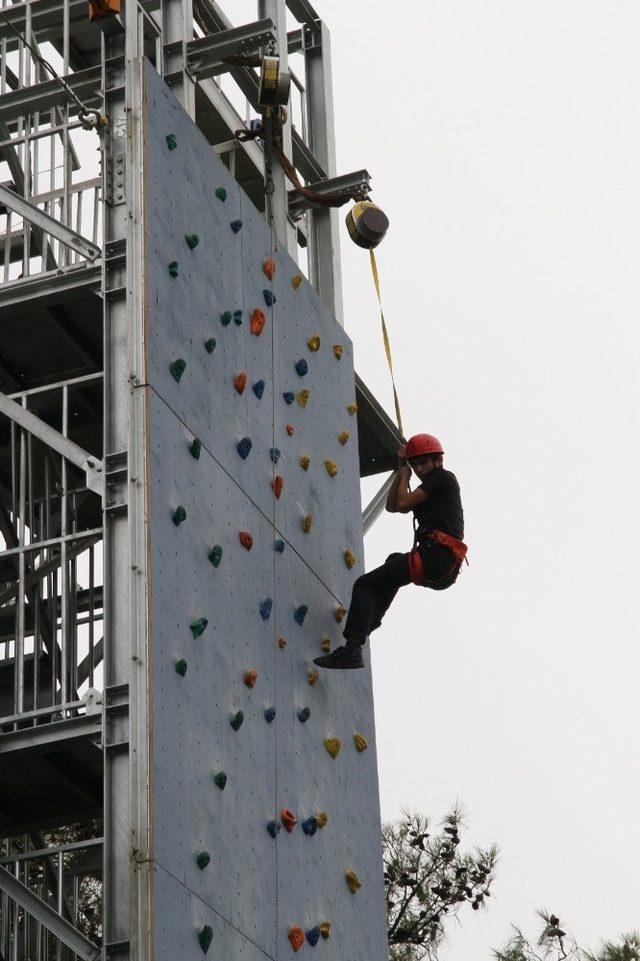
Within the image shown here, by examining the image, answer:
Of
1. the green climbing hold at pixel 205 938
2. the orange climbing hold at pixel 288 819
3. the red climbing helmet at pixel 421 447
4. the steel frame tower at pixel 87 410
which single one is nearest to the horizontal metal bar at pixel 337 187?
the steel frame tower at pixel 87 410

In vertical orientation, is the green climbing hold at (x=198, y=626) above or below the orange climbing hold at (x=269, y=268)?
below

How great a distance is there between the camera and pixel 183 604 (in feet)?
36.4

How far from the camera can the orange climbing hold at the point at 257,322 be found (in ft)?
42.8

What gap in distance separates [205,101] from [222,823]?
19.1 feet

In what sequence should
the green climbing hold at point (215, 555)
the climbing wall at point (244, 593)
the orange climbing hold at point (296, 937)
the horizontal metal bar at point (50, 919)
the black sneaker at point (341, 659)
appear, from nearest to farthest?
the horizontal metal bar at point (50, 919) → the climbing wall at point (244, 593) → the green climbing hold at point (215, 555) → the orange climbing hold at point (296, 937) → the black sneaker at point (341, 659)

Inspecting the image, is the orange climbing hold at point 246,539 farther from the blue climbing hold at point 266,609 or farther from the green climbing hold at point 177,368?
the green climbing hold at point 177,368

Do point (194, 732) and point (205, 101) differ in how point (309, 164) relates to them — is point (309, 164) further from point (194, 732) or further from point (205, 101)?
point (194, 732)

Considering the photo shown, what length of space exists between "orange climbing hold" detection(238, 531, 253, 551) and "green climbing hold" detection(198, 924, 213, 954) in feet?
8.37

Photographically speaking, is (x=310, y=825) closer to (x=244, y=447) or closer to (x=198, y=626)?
(x=198, y=626)

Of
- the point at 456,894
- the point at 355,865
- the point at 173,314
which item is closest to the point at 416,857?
the point at 456,894

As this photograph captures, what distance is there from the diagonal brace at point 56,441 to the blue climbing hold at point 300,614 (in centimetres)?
189

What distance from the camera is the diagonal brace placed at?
1115 centimetres

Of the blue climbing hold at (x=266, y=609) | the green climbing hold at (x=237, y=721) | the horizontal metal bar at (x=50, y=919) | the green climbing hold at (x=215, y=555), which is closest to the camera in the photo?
the horizontal metal bar at (x=50, y=919)

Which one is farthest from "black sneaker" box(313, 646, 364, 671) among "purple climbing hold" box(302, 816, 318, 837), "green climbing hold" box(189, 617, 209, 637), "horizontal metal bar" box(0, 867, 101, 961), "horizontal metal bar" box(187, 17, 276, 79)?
"horizontal metal bar" box(187, 17, 276, 79)
